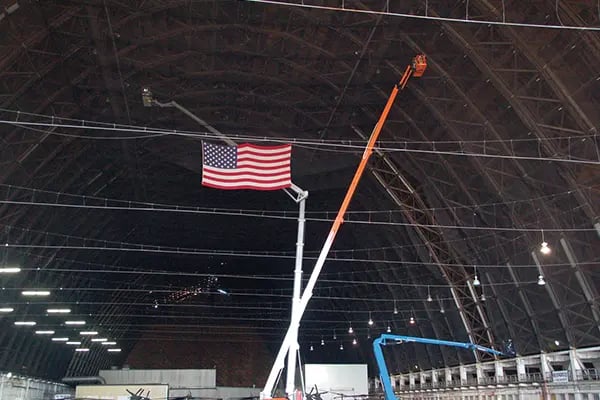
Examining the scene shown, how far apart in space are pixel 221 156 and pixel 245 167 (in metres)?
0.95

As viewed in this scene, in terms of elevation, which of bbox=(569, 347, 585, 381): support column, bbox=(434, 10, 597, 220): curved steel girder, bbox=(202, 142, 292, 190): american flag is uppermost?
bbox=(434, 10, 597, 220): curved steel girder

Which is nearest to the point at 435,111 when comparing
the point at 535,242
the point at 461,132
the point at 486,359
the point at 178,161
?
the point at 461,132

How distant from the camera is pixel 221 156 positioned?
2205cm

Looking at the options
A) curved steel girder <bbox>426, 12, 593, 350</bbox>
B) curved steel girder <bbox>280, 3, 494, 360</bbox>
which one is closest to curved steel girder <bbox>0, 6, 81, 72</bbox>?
curved steel girder <bbox>426, 12, 593, 350</bbox>

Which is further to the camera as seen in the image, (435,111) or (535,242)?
(535,242)

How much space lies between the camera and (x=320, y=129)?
117 ft

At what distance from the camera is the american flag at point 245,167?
71.1ft

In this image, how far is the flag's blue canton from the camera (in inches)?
856

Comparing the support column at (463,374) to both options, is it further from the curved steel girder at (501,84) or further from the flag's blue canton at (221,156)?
the flag's blue canton at (221,156)

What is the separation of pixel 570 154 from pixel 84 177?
28.2 meters

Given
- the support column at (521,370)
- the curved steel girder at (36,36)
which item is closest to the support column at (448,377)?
the support column at (521,370)

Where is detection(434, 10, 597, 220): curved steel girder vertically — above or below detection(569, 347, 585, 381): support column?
above

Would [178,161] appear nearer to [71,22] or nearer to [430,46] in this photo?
[71,22]

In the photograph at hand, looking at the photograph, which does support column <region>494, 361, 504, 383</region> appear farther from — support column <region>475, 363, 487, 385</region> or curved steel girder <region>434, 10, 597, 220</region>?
curved steel girder <region>434, 10, 597, 220</region>
